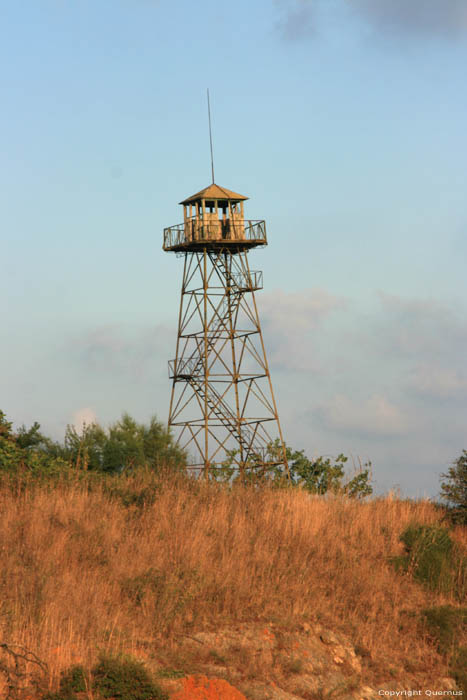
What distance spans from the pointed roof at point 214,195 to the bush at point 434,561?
90.8ft

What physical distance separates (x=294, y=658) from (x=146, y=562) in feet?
9.96

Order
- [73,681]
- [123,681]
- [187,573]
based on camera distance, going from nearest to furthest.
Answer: [73,681] → [123,681] → [187,573]

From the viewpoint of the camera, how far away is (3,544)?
14781mm

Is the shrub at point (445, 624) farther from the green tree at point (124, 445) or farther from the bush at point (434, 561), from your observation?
the green tree at point (124, 445)

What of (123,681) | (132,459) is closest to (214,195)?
(132,459)

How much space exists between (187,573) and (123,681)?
3.49 meters

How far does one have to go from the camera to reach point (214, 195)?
146 ft

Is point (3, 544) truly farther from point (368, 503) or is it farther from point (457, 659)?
point (368, 503)

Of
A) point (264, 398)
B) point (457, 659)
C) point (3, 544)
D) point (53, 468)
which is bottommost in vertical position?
point (457, 659)

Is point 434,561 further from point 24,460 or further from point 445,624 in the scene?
point 24,460

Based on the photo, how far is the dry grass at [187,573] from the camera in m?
12.4

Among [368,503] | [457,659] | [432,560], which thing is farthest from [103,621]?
[368,503]

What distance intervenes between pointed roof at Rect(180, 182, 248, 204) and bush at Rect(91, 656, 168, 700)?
1391 inches

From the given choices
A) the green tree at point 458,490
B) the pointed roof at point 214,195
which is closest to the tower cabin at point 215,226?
the pointed roof at point 214,195
